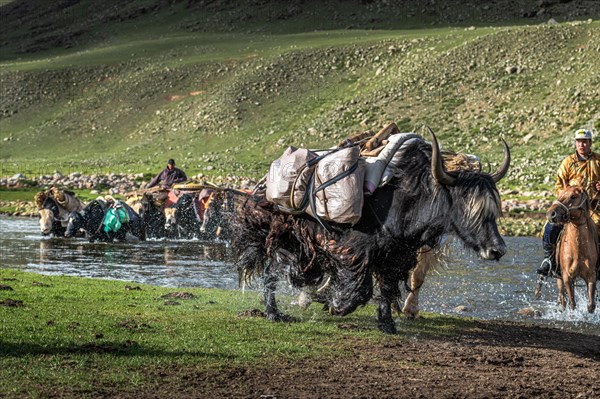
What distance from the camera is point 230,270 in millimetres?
18562

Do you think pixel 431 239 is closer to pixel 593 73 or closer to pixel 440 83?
pixel 593 73

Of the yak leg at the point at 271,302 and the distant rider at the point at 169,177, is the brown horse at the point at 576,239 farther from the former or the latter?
the distant rider at the point at 169,177

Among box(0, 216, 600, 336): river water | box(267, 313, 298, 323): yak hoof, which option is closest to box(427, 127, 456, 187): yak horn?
box(0, 216, 600, 336): river water

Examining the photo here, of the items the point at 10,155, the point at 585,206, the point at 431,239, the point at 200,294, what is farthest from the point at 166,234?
the point at 10,155

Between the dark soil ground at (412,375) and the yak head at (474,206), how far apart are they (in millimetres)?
1022

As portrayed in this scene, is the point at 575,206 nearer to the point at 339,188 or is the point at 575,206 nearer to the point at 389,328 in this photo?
the point at 389,328

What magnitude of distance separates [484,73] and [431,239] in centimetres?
5435

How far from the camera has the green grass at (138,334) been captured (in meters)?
8.07

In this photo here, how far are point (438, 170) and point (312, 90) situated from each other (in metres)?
63.4

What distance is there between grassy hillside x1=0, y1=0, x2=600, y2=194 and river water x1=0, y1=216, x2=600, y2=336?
1760 centimetres

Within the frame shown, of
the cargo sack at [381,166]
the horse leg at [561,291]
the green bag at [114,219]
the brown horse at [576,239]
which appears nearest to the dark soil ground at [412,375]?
the cargo sack at [381,166]

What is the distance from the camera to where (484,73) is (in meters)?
63.1

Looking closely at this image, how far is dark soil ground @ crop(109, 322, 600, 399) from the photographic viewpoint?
7773 millimetres

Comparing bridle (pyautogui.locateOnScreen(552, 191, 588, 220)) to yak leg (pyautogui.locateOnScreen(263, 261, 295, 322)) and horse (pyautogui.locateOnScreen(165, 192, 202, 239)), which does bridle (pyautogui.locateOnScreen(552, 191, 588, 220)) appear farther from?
horse (pyautogui.locateOnScreen(165, 192, 202, 239))
